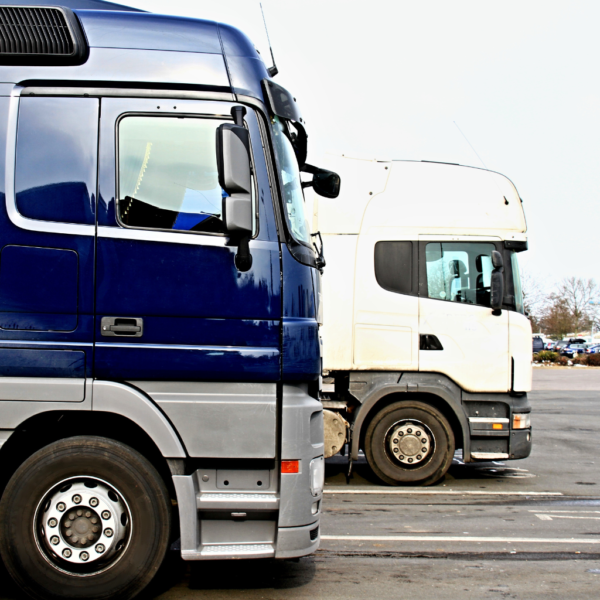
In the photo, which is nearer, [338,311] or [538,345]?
[338,311]

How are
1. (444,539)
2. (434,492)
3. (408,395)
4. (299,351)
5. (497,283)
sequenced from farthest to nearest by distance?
(408,395)
(497,283)
(434,492)
(444,539)
(299,351)

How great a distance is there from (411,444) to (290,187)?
4342 millimetres

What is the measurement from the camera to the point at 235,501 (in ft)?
13.7

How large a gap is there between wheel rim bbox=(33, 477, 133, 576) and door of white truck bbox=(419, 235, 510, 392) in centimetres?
471

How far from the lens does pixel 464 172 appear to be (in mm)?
8523

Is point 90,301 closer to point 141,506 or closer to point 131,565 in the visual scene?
point 141,506

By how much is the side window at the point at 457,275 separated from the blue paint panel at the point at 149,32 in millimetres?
4459

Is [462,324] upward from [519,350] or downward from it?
upward

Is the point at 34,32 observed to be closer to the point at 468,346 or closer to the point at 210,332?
the point at 210,332

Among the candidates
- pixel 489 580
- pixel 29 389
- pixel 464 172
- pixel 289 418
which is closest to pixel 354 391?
pixel 464 172

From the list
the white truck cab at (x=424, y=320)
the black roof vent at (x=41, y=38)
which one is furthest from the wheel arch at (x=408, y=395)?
the black roof vent at (x=41, y=38)

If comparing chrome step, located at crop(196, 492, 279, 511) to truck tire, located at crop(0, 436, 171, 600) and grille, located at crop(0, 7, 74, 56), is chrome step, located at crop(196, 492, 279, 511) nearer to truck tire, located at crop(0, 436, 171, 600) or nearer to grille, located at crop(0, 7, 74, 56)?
truck tire, located at crop(0, 436, 171, 600)

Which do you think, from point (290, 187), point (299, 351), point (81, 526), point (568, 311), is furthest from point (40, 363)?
point (568, 311)

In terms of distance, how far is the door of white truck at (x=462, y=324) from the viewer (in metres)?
8.16
